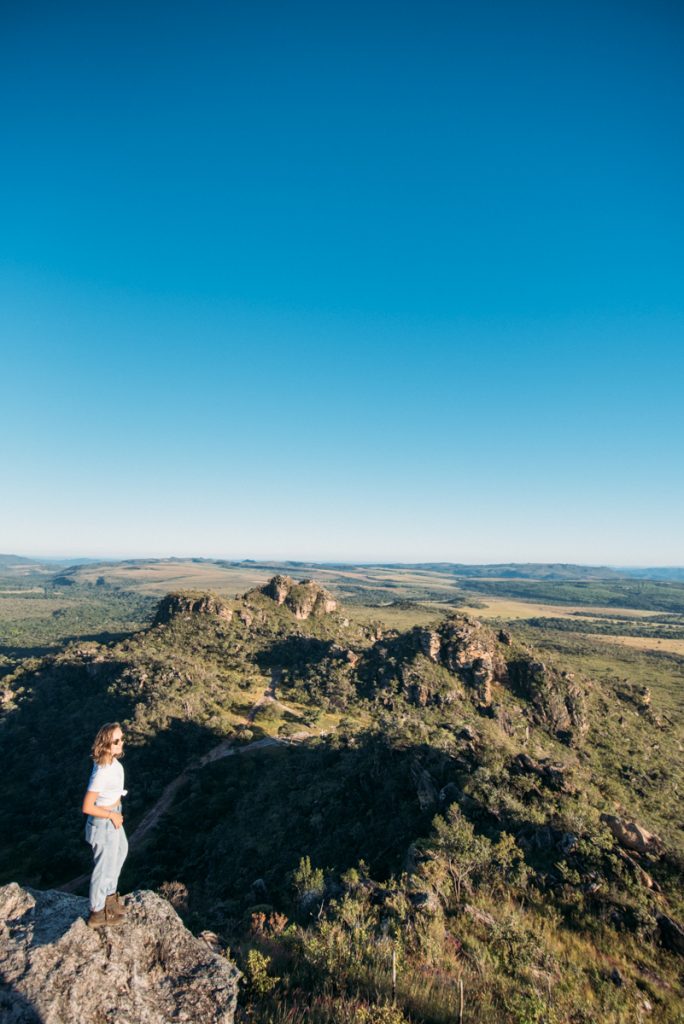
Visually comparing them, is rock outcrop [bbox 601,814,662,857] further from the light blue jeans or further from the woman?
the light blue jeans

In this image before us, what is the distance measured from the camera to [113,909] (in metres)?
9.77

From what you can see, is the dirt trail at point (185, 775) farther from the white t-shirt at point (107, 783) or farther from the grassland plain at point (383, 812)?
the white t-shirt at point (107, 783)

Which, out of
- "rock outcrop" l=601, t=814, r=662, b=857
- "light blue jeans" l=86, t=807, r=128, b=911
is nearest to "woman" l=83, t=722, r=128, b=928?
"light blue jeans" l=86, t=807, r=128, b=911

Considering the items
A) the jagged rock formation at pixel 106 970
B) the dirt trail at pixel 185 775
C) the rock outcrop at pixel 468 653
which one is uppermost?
the jagged rock formation at pixel 106 970

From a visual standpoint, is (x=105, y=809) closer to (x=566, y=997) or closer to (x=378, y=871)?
(x=566, y=997)

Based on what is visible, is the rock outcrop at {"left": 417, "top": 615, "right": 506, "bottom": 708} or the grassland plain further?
the rock outcrop at {"left": 417, "top": 615, "right": 506, "bottom": 708}

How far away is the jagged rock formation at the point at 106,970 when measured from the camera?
7961 millimetres

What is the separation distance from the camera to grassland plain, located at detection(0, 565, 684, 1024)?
12750mm

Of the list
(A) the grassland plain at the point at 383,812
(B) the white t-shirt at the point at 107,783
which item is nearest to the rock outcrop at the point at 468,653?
(A) the grassland plain at the point at 383,812

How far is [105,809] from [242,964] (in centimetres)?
517

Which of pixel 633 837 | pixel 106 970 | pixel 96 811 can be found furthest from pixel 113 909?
pixel 633 837

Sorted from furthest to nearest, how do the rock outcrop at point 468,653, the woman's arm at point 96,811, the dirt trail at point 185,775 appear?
the rock outcrop at point 468,653 → the dirt trail at point 185,775 → the woman's arm at point 96,811

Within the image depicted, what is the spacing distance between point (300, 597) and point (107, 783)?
120182mm

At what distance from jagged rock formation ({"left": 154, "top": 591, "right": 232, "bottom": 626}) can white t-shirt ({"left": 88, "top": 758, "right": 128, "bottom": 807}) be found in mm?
105523
